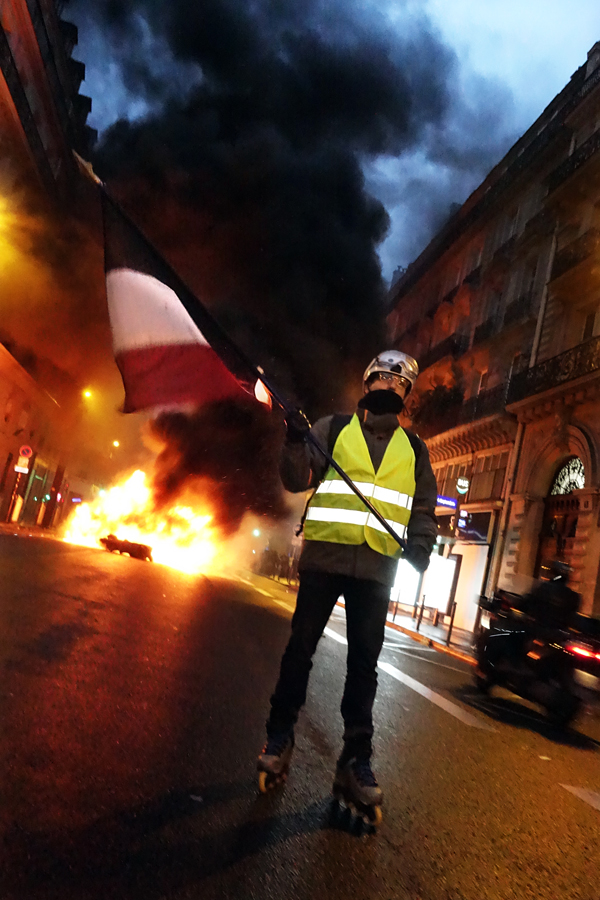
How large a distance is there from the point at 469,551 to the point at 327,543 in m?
21.3

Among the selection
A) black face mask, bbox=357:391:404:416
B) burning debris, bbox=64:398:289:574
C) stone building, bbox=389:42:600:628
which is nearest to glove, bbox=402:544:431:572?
black face mask, bbox=357:391:404:416

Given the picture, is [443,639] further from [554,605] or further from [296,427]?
[296,427]

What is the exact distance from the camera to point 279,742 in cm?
287

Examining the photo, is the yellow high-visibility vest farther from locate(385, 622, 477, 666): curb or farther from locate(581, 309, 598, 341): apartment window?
locate(581, 309, 598, 341): apartment window

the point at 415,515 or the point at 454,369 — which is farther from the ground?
the point at 454,369

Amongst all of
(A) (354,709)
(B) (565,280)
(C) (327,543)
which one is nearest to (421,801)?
(A) (354,709)

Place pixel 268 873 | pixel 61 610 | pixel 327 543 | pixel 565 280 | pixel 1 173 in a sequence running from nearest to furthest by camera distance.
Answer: pixel 268 873 < pixel 327 543 < pixel 61 610 < pixel 565 280 < pixel 1 173

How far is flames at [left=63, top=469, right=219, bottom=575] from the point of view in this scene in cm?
3541

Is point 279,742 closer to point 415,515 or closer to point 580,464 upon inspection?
point 415,515

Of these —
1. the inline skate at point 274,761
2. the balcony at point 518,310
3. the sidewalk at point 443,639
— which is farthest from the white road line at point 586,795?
the balcony at point 518,310

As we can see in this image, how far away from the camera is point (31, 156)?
2311 cm

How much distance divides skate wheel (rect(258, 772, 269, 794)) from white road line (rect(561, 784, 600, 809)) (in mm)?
1864

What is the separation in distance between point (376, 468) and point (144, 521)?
33.9 meters

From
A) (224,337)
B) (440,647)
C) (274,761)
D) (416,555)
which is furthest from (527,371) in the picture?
(274,761)
